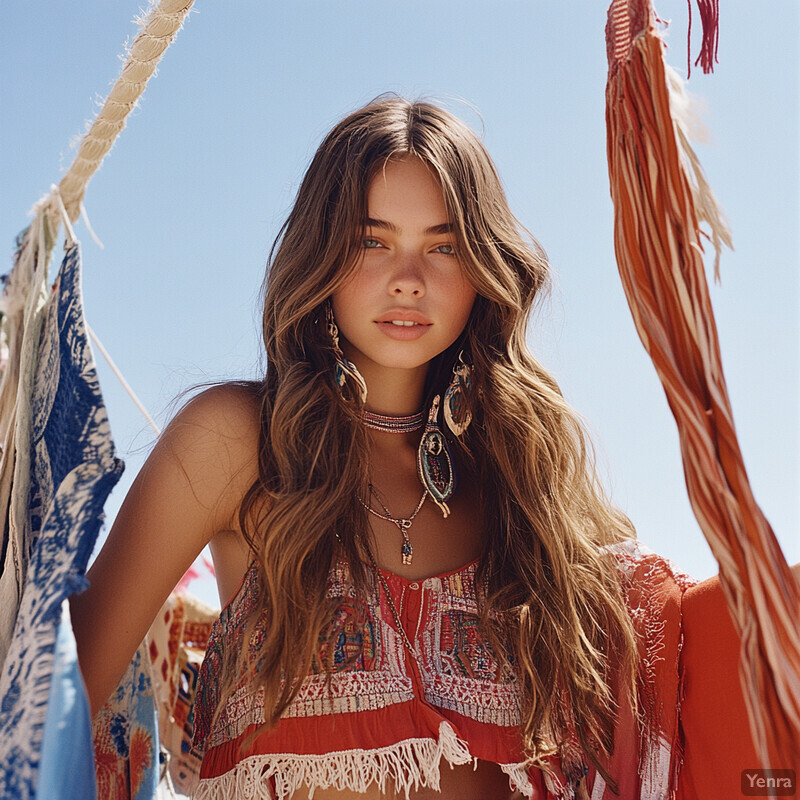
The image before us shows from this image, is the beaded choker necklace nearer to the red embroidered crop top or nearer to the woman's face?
the woman's face

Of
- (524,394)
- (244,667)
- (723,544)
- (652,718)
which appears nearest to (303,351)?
(524,394)

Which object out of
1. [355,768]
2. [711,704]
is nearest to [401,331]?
[355,768]

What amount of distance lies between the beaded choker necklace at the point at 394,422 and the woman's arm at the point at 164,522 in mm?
288

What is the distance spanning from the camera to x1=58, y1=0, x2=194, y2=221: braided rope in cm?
164

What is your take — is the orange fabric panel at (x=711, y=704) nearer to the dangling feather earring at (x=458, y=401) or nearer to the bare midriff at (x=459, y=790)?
the bare midriff at (x=459, y=790)

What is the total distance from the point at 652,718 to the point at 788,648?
3.05ft

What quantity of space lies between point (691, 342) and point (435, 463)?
1076 mm

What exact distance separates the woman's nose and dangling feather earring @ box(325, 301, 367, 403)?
20 centimetres

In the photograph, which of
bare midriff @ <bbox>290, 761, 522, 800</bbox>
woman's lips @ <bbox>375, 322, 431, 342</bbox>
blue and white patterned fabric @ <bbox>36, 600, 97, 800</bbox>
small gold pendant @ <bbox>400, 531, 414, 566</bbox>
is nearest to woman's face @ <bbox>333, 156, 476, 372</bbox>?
woman's lips @ <bbox>375, 322, 431, 342</bbox>

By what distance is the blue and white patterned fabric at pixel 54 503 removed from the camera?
1.18 m

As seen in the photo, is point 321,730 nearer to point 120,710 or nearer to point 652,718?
point 120,710

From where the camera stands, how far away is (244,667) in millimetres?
1878

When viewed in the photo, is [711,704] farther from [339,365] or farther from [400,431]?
[339,365]

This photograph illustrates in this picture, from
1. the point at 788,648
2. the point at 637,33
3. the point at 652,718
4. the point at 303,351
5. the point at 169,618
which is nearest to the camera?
the point at 788,648
